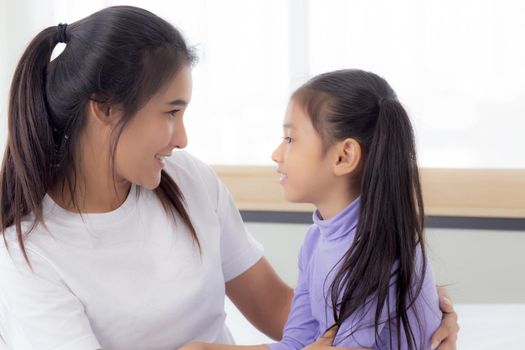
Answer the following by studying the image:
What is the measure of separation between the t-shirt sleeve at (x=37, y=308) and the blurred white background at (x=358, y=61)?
1.48m

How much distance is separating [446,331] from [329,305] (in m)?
0.23

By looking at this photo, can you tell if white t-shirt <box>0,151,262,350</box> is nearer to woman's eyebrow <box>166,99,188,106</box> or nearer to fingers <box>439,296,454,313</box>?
woman's eyebrow <box>166,99,188,106</box>

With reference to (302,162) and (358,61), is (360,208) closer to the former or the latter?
(302,162)

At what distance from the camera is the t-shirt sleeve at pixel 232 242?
166cm

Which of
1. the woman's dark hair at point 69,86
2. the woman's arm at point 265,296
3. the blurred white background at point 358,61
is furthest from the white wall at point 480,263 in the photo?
the woman's dark hair at point 69,86

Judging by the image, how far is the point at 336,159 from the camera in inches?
Result: 56.2

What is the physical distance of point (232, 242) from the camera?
168 centimetres

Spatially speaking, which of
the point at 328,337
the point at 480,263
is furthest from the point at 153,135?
the point at 480,263

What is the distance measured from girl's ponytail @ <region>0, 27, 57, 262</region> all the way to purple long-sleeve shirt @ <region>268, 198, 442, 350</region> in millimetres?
537

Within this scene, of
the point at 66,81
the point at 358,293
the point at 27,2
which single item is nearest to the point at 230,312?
the point at 358,293

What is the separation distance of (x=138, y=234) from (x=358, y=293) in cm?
45

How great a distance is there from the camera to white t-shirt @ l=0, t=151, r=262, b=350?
1327 millimetres

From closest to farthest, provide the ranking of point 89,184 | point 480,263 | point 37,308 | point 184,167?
point 37,308
point 89,184
point 184,167
point 480,263

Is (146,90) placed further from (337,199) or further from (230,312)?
(230,312)
